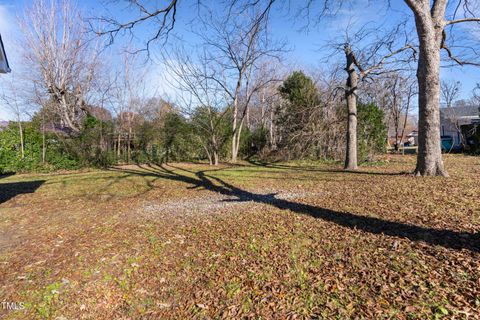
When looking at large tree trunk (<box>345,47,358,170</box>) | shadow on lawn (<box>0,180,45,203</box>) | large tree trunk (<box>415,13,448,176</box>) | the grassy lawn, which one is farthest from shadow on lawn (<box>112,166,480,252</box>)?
shadow on lawn (<box>0,180,45,203</box>)

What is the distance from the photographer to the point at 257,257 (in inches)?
120

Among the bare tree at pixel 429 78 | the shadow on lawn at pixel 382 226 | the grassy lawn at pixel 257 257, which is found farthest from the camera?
the bare tree at pixel 429 78

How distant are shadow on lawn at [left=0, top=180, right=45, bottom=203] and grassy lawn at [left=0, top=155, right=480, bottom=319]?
214cm

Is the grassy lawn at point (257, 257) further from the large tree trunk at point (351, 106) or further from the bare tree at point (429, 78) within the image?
the large tree trunk at point (351, 106)

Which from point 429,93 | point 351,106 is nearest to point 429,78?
point 429,93

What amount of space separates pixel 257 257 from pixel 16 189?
8.60 m

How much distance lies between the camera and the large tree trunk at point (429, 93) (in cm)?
614

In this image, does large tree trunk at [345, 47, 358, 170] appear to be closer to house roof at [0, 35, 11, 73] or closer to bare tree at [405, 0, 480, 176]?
bare tree at [405, 0, 480, 176]

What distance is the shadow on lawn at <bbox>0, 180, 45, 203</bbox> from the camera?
23.4 feet

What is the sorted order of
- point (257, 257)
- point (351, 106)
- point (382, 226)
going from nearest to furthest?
point (257, 257), point (382, 226), point (351, 106)

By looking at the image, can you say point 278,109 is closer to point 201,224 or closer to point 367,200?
point 367,200

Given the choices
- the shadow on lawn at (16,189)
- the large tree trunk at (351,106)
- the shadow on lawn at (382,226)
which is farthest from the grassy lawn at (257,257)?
the large tree trunk at (351,106)

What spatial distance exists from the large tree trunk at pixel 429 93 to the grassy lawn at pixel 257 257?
2.70 feet

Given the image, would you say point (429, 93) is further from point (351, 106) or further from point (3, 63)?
point (3, 63)
